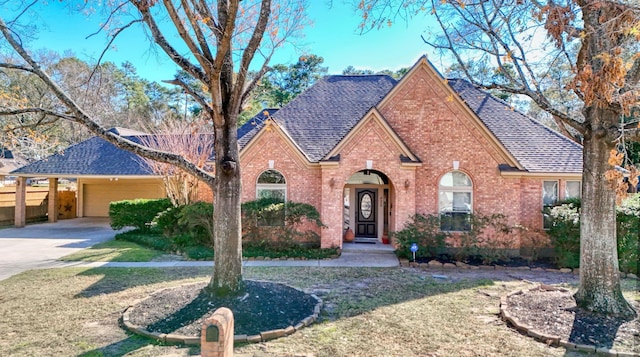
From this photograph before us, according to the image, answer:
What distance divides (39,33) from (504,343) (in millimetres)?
10505

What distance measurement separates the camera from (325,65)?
37375 mm

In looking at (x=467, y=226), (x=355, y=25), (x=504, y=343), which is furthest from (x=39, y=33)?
(x=467, y=226)

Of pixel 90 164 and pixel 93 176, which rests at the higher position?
pixel 90 164

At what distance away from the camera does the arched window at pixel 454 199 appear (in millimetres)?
13344

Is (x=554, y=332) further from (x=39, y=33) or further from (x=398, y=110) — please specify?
(x=39, y=33)

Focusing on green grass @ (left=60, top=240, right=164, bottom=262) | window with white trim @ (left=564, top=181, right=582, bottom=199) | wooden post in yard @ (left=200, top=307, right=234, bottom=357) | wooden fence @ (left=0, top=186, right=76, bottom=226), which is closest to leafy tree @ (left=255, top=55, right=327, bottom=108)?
wooden fence @ (left=0, top=186, right=76, bottom=226)

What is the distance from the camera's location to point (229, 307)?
6.44m

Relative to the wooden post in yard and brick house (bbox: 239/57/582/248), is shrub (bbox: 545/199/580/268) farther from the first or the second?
the wooden post in yard

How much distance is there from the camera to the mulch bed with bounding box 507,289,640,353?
551 cm

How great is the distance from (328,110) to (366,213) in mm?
5104

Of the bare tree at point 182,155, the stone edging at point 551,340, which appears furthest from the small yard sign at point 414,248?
the bare tree at point 182,155

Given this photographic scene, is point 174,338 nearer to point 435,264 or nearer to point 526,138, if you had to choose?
point 435,264

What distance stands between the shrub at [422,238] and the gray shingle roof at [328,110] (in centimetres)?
433

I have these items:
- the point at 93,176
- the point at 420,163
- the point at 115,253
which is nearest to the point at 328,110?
the point at 420,163
